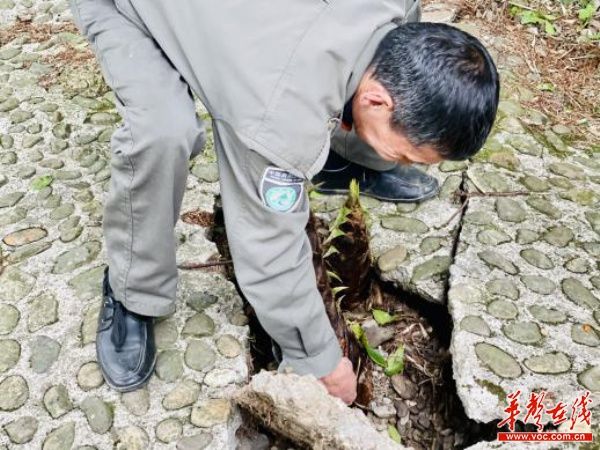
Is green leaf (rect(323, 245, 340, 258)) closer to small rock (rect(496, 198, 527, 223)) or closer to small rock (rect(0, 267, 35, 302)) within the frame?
small rock (rect(496, 198, 527, 223))

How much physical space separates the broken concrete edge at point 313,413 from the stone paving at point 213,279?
0.73 feet

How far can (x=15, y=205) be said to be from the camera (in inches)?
128

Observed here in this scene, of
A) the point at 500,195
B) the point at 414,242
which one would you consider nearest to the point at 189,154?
the point at 414,242

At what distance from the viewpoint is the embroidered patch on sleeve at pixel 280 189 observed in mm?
1945

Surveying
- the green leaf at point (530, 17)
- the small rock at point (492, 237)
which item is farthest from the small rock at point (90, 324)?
the green leaf at point (530, 17)

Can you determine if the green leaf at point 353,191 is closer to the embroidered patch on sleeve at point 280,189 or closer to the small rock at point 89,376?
the embroidered patch on sleeve at point 280,189

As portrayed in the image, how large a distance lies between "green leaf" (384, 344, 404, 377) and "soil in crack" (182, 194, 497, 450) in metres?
0.02

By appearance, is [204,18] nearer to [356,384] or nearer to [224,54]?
[224,54]

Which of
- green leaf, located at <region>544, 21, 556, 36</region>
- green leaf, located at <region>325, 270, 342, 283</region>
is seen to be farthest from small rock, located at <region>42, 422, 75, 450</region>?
green leaf, located at <region>544, 21, 556, 36</region>

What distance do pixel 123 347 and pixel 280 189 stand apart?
3.25 ft

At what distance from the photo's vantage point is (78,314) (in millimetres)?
2738

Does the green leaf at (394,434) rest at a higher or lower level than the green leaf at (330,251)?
lower

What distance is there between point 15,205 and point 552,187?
2.72 m

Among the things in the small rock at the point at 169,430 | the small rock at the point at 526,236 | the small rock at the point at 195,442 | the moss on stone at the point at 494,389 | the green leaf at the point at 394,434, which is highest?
the small rock at the point at 526,236
